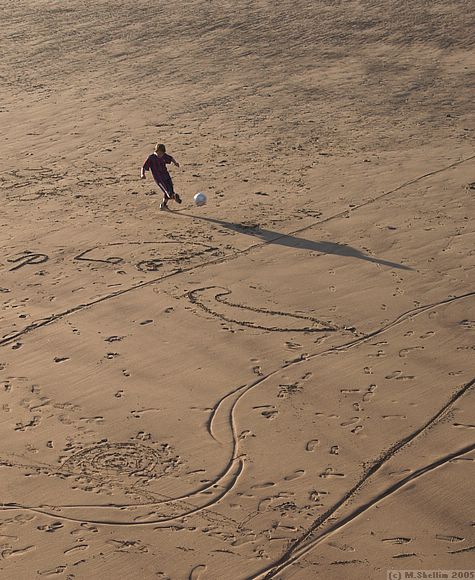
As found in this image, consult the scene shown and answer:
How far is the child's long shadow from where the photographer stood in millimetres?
10133

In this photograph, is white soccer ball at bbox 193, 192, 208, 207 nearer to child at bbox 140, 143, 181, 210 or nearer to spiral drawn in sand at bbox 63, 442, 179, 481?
child at bbox 140, 143, 181, 210

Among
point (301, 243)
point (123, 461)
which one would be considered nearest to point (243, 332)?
point (123, 461)

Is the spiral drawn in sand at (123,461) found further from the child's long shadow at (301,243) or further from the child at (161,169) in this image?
the child at (161,169)

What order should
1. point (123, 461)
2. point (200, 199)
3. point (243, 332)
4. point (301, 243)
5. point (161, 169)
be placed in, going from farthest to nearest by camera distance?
point (161, 169), point (200, 199), point (301, 243), point (243, 332), point (123, 461)

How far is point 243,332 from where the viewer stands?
8562 millimetres

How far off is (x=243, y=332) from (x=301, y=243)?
2375 millimetres

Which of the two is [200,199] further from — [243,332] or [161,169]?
[243,332]

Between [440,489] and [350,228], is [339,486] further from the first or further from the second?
[350,228]

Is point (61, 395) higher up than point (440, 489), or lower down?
higher up

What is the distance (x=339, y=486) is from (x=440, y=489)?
66 centimetres

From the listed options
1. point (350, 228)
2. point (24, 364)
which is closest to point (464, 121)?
point (350, 228)

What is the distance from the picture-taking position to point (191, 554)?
5.71 meters

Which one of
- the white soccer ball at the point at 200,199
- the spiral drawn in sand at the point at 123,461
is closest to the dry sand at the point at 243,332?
the spiral drawn in sand at the point at 123,461

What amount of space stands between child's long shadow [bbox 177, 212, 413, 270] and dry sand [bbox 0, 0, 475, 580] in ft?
0.14
